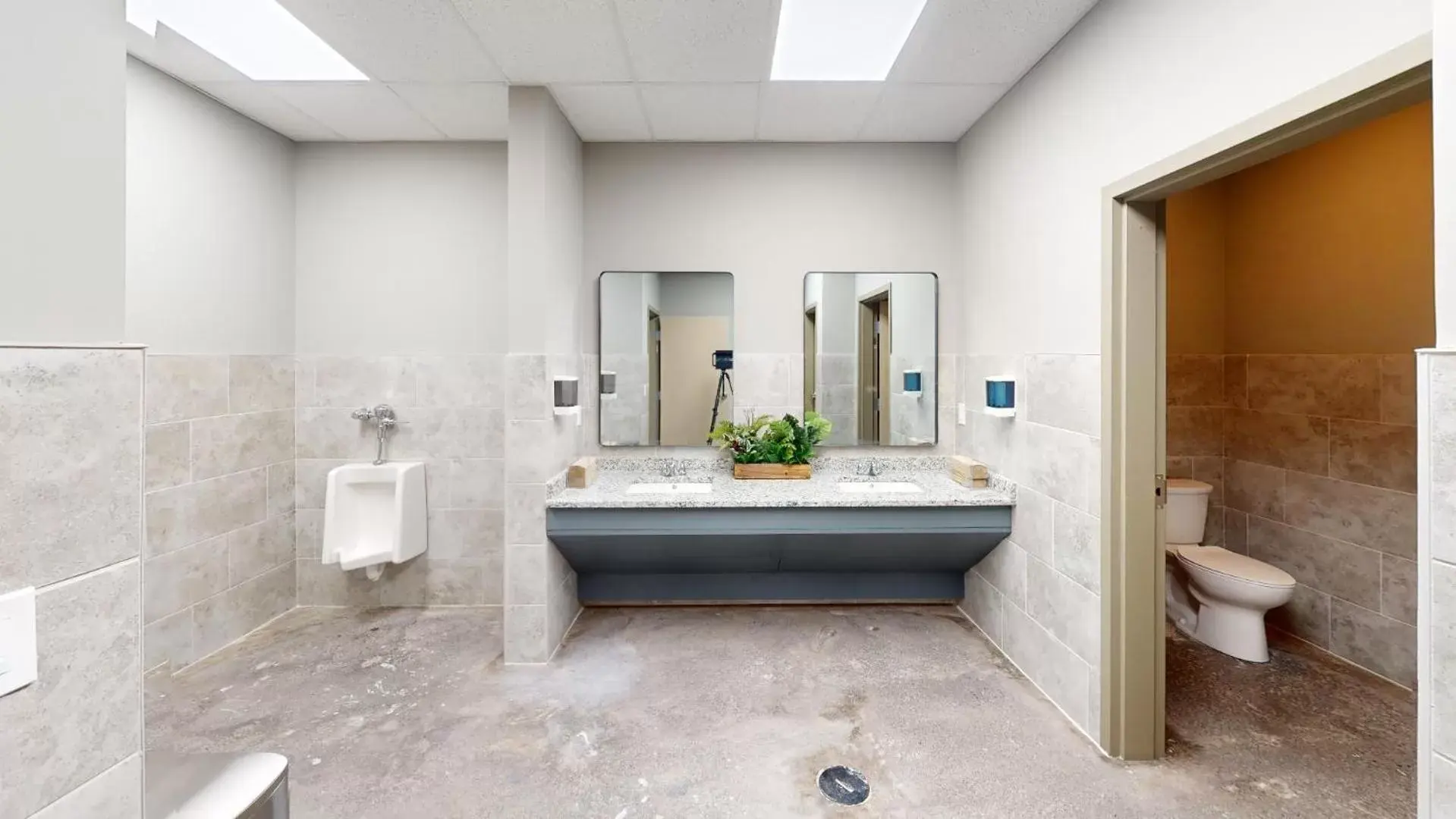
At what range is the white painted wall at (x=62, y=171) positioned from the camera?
2.12 ft

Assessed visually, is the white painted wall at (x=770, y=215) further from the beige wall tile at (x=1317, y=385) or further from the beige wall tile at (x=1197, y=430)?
the beige wall tile at (x=1317, y=385)

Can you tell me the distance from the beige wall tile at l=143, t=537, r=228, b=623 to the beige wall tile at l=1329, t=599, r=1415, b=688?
512 centimetres

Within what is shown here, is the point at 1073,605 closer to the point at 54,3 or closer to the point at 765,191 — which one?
the point at 765,191

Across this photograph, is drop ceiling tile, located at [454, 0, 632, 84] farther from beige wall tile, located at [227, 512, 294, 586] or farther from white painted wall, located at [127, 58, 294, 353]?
beige wall tile, located at [227, 512, 294, 586]

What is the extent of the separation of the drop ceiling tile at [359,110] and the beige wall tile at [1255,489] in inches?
181

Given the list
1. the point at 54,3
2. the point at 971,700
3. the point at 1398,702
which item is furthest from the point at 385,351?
the point at 1398,702

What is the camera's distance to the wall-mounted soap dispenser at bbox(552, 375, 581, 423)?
9.08 feet

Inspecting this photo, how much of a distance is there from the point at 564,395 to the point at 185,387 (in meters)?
1.67

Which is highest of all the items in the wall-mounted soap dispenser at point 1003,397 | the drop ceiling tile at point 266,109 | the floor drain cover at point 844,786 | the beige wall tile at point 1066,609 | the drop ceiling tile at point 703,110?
the drop ceiling tile at point 266,109

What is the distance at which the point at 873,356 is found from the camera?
3.39m

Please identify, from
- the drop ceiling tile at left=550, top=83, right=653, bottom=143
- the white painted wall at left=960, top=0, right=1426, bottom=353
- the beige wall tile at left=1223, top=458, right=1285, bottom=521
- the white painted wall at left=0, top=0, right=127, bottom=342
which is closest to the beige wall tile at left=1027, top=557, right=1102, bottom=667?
the white painted wall at left=960, top=0, right=1426, bottom=353

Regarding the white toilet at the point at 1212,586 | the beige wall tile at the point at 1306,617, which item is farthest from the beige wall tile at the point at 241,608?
the beige wall tile at the point at 1306,617

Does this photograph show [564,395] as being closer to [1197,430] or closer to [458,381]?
[458,381]

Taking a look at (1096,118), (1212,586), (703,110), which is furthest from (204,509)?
(1212,586)
